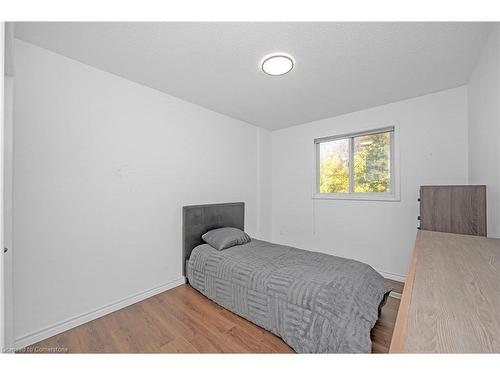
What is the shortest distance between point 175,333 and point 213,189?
1709 millimetres

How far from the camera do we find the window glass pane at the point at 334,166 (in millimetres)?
3176

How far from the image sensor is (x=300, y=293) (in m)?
1.51

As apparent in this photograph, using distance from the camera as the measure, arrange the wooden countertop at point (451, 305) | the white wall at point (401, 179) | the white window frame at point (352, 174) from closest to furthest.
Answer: the wooden countertop at point (451, 305) → the white wall at point (401, 179) → the white window frame at point (352, 174)

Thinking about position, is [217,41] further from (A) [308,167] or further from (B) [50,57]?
(A) [308,167]

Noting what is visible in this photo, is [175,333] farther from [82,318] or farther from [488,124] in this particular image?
[488,124]

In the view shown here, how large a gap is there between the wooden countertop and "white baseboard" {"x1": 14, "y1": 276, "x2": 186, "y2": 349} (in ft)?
7.53

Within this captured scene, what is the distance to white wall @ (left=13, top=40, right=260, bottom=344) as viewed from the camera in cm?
155

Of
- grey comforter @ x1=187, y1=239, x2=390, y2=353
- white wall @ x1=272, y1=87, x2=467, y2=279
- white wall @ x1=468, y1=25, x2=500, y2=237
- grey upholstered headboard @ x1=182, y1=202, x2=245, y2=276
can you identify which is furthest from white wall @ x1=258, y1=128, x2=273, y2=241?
white wall @ x1=468, y1=25, x2=500, y2=237

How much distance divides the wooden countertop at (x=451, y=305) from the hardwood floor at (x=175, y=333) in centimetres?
93

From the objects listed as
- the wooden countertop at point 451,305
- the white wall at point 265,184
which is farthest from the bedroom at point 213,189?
the white wall at point 265,184

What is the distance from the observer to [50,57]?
1.65m

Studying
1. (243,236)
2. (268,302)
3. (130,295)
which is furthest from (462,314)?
(130,295)

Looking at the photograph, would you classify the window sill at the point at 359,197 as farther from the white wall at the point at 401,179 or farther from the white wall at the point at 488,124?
the white wall at the point at 488,124
